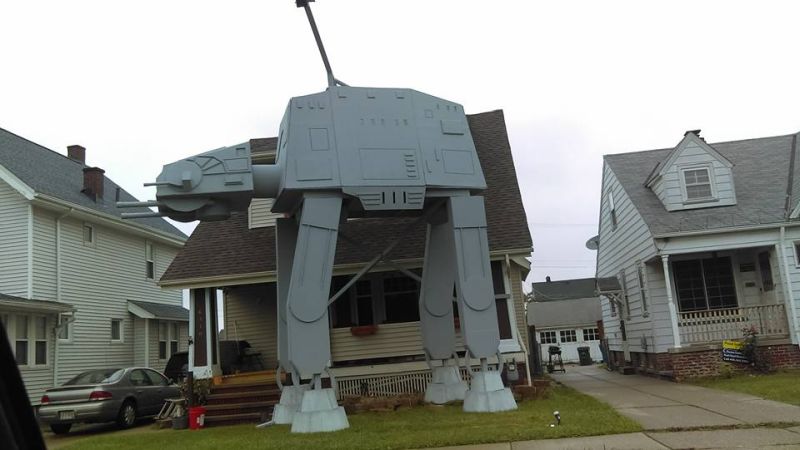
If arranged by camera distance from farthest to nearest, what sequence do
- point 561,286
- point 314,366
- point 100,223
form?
1. point 561,286
2. point 100,223
3. point 314,366

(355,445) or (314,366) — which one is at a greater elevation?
(314,366)

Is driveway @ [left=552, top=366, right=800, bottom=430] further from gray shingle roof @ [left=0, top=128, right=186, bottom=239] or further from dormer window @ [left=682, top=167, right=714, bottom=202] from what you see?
gray shingle roof @ [left=0, top=128, right=186, bottom=239]

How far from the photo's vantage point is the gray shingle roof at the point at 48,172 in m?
17.9

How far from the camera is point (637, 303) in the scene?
1847cm

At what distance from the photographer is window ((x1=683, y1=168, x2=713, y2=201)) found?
16.8 meters

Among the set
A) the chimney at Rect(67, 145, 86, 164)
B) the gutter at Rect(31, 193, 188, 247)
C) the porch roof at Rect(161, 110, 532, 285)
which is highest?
the chimney at Rect(67, 145, 86, 164)

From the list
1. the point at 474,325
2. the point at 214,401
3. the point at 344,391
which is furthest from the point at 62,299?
the point at 474,325

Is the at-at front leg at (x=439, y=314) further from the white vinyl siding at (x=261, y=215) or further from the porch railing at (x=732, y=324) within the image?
the porch railing at (x=732, y=324)

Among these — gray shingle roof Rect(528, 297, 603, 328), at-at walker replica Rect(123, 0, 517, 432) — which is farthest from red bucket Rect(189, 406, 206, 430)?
gray shingle roof Rect(528, 297, 603, 328)

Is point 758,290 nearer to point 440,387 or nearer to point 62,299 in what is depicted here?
point 440,387

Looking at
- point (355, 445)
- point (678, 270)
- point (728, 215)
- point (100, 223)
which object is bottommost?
point (355, 445)

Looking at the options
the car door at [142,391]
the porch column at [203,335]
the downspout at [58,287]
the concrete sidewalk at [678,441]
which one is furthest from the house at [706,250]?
the downspout at [58,287]

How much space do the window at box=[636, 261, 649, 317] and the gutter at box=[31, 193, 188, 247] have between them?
1581 centimetres

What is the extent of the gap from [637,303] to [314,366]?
1165cm
